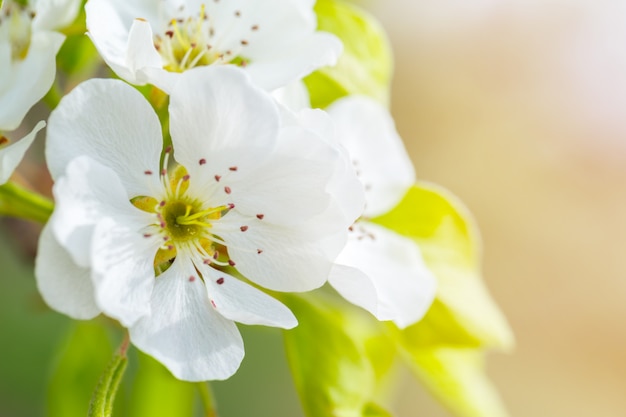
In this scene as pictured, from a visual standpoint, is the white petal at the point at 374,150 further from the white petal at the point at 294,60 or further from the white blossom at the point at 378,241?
the white petal at the point at 294,60

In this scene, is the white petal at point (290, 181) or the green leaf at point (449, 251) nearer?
the white petal at point (290, 181)

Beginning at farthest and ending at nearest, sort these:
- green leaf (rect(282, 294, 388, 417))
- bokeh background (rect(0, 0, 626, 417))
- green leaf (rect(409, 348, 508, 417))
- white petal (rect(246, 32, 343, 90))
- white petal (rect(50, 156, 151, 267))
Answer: bokeh background (rect(0, 0, 626, 417))
green leaf (rect(409, 348, 508, 417))
green leaf (rect(282, 294, 388, 417))
white petal (rect(246, 32, 343, 90))
white petal (rect(50, 156, 151, 267))

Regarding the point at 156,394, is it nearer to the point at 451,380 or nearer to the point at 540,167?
the point at 451,380

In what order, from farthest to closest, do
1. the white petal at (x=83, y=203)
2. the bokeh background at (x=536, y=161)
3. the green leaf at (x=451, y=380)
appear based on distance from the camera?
the bokeh background at (x=536, y=161) → the green leaf at (x=451, y=380) → the white petal at (x=83, y=203)

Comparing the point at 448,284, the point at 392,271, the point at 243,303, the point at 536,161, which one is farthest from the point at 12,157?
the point at 536,161

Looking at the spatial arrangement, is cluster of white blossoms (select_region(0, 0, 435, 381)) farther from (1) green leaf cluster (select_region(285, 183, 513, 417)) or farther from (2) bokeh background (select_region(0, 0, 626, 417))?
(2) bokeh background (select_region(0, 0, 626, 417))

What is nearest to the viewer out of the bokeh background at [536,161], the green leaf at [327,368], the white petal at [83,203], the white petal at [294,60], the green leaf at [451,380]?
the white petal at [83,203]

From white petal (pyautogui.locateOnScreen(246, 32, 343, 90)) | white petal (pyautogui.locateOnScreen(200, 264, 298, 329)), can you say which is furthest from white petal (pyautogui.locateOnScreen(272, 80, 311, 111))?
white petal (pyautogui.locateOnScreen(200, 264, 298, 329))

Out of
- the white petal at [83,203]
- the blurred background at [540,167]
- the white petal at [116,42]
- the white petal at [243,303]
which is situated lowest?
the blurred background at [540,167]

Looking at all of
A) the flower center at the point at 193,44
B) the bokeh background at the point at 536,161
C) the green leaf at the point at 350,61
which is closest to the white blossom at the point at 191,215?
the flower center at the point at 193,44
